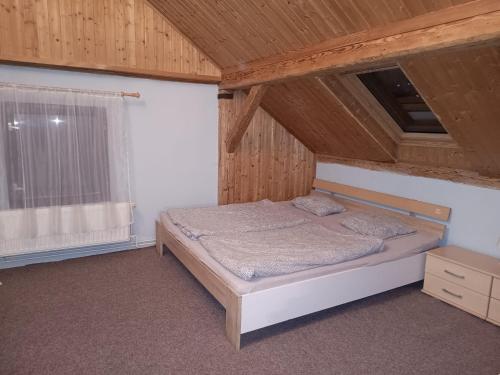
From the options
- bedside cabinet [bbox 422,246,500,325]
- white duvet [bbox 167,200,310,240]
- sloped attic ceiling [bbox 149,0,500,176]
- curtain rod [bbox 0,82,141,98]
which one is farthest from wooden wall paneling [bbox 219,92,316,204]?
bedside cabinet [bbox 422,246,500,325]

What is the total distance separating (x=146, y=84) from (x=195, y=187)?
1.32 metres

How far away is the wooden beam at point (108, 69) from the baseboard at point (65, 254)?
1841 millimetres

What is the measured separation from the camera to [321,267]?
2566 millimetres

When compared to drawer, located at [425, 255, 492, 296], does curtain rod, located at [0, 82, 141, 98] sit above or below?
above

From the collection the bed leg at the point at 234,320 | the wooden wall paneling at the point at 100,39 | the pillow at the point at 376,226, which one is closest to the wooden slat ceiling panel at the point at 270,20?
the wooden wall paneling at the point at 100,39

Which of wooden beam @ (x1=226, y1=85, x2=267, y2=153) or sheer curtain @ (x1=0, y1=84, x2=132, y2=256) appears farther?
wooden beam @ (x1=226, y1=85, x2=267, y2=153)

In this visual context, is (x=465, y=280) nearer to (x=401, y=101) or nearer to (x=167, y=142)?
(x=401, y=101)

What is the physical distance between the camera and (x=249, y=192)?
4738 millimetres

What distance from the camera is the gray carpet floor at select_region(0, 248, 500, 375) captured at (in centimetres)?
211

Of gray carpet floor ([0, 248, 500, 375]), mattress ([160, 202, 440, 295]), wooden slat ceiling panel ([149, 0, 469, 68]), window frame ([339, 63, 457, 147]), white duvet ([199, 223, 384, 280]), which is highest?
wooden slat ceiling panel ([149, 0, 469, 68])

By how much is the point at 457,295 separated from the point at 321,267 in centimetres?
122

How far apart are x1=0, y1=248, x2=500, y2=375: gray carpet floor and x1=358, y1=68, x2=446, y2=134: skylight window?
1529 millimetres

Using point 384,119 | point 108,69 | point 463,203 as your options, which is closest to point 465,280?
point 463,203

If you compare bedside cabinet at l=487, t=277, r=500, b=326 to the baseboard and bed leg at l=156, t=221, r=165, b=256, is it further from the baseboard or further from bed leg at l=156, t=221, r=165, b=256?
the baseboard
